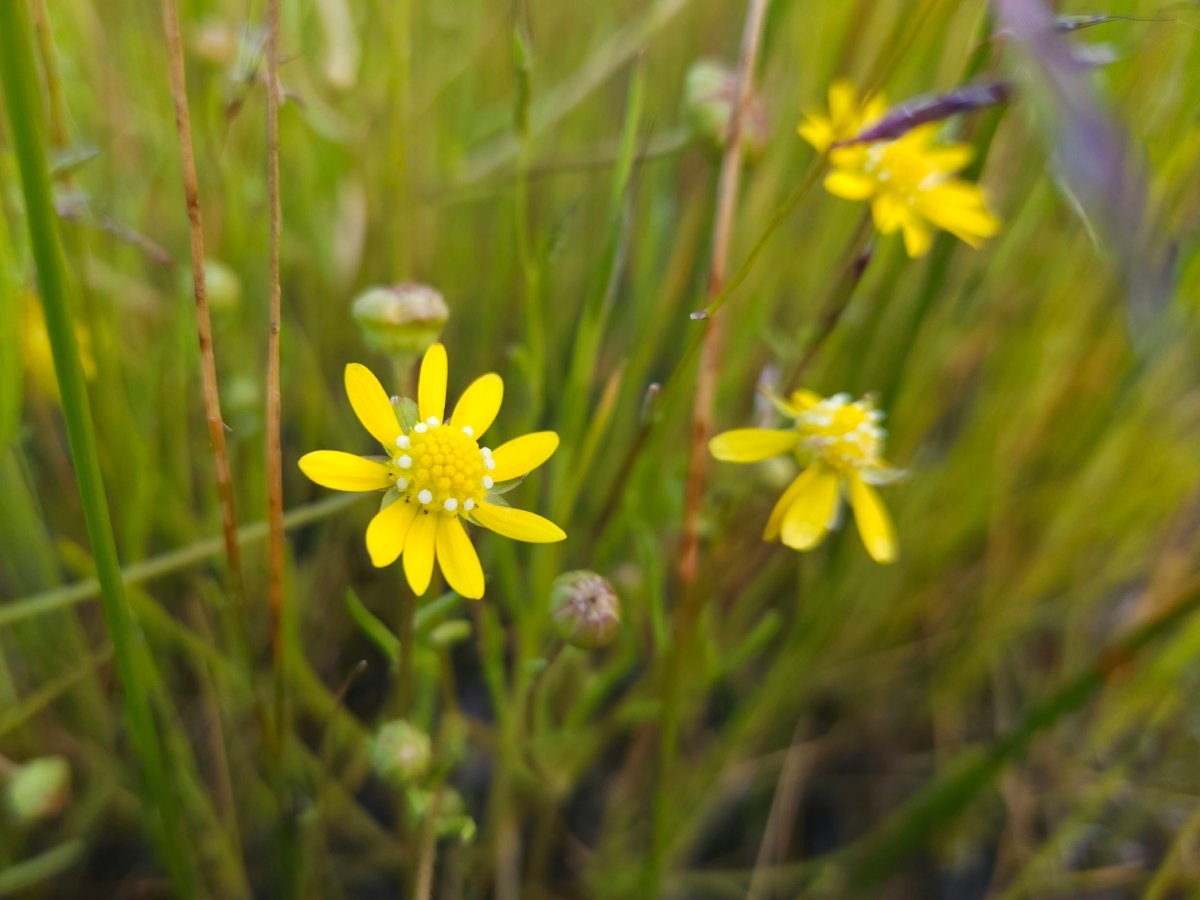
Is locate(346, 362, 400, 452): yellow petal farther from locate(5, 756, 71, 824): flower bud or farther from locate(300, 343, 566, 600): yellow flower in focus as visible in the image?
locate(5, 756, 71, 824): flower bud

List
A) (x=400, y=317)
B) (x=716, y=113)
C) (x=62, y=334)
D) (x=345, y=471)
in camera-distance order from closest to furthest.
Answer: (x=62, y=334) < (x=345, y=471) < (x=400, y=317) < (x=716, y=113)

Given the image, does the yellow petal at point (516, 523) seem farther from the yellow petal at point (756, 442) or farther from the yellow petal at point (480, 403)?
the yellow petal at point (756, 442)

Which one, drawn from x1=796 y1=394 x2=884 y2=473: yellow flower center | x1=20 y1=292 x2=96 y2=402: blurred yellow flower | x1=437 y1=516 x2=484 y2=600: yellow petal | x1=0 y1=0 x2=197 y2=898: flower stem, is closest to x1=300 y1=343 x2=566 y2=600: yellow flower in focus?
x1=437 y1=516 x2=484 y2=600: yellow petal

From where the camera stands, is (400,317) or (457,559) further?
(400,317)

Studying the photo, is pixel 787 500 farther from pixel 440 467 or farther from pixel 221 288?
pixel 221 288

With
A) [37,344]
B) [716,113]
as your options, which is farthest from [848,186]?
[37,344]

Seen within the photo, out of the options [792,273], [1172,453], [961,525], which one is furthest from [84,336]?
[1172,453]

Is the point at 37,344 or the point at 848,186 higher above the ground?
the point at 848,186
